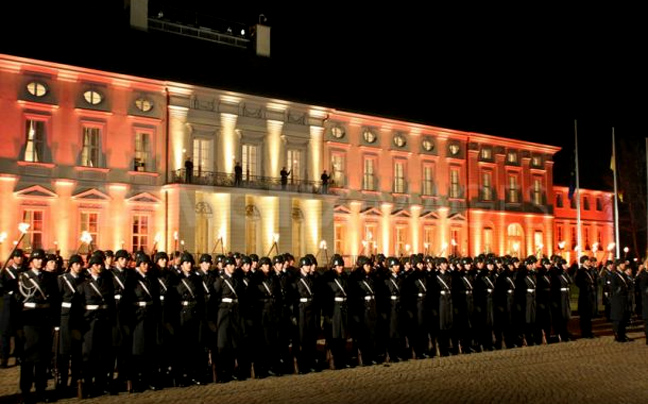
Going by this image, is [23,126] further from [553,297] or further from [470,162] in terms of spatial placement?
[470,162]

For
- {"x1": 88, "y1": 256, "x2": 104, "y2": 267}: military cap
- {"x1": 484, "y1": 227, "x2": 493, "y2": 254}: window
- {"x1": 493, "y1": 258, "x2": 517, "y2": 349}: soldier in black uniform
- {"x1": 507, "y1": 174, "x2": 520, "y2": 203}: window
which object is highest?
{"x1": 507, "y1": 174, "x2": 520, "y2": 203}: window

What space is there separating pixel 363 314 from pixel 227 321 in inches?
129

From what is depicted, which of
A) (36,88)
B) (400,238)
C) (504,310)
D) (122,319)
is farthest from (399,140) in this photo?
(122,319)

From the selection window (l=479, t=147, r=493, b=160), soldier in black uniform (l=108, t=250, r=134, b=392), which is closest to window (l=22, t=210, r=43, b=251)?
soldier in black uniform (l=108, t=250, r=134, b=392)

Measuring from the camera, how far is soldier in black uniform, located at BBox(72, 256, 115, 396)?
11.4 m

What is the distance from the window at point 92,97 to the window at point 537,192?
34.3 m

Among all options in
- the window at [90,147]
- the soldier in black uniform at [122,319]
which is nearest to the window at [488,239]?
the window at [90,147]

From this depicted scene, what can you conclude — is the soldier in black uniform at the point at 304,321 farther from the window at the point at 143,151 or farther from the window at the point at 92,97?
the window at the point at 92,97

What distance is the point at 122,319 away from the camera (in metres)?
11.8

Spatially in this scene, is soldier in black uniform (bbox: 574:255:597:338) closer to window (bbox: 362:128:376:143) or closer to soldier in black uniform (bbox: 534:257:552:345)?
soldier in black uniform (bbox: 534:257:552:345)

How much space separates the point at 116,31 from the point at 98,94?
5889mm

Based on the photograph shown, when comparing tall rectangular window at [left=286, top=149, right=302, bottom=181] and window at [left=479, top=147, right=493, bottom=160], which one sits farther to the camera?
window at [left=479, top=147, right=493, bottom=160]

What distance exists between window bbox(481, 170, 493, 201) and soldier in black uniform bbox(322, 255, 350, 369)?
3732cm

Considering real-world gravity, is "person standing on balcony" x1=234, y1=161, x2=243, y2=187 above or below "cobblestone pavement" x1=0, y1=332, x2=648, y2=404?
above
